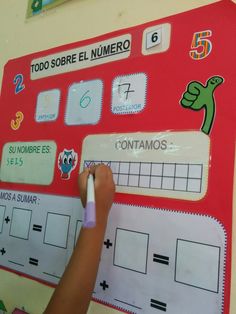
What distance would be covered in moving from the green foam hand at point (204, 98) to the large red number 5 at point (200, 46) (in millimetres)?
36

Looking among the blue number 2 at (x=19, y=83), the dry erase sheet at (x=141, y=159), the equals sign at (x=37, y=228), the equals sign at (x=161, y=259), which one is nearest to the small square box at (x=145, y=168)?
the dry erase sheet at (x=141, y=159)

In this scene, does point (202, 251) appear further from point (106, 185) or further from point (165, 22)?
point (165, 22)

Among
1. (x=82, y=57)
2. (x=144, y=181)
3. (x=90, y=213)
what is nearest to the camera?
(x=90, y=213)

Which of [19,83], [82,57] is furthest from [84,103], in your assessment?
[19,83]

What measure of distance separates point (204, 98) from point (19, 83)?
Answer: 0.40 meters

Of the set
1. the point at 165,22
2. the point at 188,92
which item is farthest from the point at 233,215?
the point at 165,22

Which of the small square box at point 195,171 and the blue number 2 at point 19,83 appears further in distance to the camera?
the blue number 2 at point 19,83

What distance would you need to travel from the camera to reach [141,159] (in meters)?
0.46

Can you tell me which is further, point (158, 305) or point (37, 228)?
point (37, 228)

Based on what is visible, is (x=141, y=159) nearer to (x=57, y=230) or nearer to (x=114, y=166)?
(x=114, y=166)

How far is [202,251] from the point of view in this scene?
15.4 inches

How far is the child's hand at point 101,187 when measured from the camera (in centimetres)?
44

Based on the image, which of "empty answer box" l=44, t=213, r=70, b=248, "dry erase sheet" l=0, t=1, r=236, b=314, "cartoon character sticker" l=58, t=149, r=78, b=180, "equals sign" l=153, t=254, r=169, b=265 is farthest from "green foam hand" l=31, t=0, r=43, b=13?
"equals sign" l=153, t=254, r=169, b=265

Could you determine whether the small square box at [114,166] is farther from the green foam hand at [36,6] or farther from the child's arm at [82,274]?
the green foam hand at [36,6]
